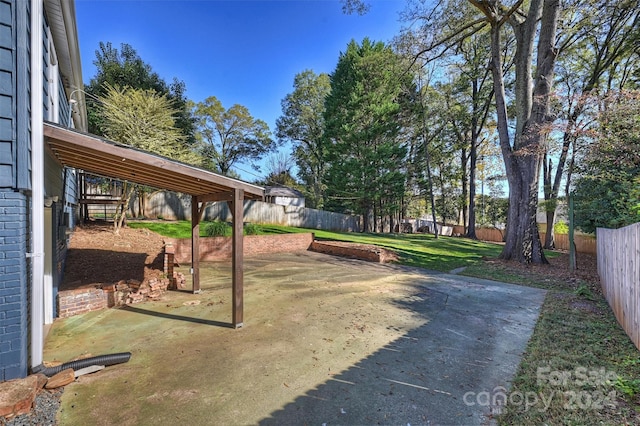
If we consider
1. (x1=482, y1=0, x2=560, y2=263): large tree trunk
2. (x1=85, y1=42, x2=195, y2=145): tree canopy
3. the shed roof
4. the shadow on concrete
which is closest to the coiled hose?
the shadow on concrete

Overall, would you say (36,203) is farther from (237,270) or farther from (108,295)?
(108,295)

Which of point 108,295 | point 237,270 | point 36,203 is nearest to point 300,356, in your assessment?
point 237,270

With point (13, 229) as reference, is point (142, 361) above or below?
below

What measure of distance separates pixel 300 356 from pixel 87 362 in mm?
2376

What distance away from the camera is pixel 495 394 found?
9.41ft

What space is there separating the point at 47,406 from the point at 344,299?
470 cm

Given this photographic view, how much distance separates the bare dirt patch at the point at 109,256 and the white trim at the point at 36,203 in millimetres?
2940

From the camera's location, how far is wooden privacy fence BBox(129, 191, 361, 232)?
55.0ft

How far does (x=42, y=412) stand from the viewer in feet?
8.00

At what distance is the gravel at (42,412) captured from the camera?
7.49 feet

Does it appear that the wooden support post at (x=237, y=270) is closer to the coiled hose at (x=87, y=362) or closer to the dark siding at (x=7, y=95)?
the coiled hose at (x=87, y=362)

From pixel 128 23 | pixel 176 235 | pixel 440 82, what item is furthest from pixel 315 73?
pixel 176 235

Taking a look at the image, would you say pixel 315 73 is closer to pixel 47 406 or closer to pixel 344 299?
pixel 344 299

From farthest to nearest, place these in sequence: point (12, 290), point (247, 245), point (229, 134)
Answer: point (229, 134), point (247, 245), point (12, 290)
